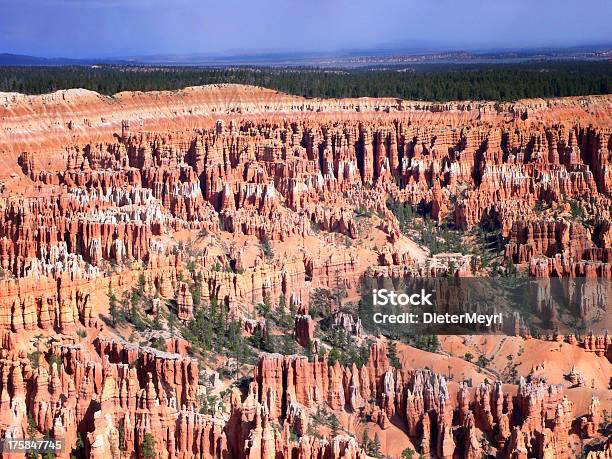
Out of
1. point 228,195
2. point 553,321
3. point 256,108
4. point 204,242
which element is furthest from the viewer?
point 256,108

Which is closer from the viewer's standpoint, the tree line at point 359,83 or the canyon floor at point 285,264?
the canyon floor at point 285,264

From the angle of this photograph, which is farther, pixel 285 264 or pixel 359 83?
→ pixel 359 83

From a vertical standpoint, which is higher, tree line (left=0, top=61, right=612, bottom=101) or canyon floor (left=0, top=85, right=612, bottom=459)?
tree line (left=0, top=61, right=612, bottom=101)

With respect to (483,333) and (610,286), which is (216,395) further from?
(610,286)

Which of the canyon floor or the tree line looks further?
the tree line

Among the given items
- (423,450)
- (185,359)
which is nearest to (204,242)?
(185,359)

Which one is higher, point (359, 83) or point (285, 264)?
point (359, 83)

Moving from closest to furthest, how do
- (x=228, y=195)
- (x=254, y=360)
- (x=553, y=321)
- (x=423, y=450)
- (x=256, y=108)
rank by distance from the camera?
(x=423, y=450) → (x=254, y=360) → (x=553, y=321) → (x=228, y=195) → (x=256, y=108)

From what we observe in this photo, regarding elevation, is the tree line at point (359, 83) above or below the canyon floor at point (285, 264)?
above
